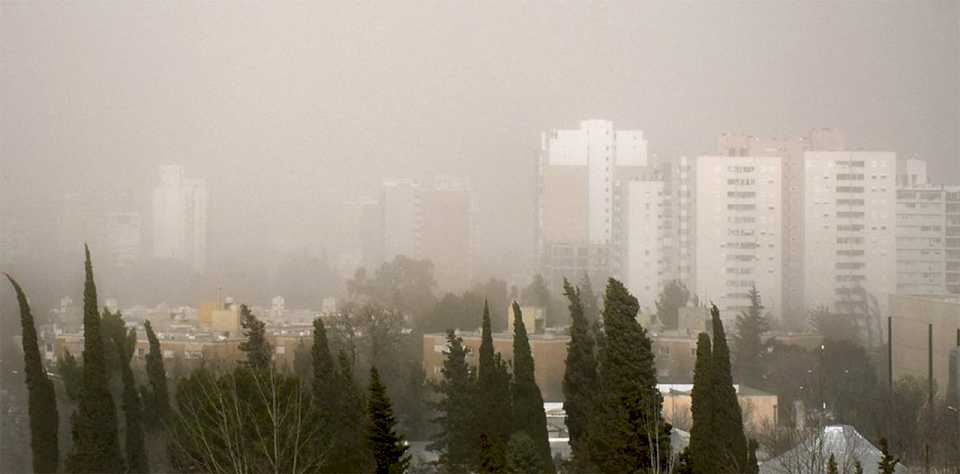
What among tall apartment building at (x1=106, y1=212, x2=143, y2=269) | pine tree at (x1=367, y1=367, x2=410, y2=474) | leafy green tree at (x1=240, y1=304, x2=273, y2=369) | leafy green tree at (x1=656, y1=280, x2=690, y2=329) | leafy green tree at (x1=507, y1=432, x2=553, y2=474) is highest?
tall apartment building at (x1=106, y1=212, x2=143, y2=269)

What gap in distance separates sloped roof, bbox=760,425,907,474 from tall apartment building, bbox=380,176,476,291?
3117 millimetres

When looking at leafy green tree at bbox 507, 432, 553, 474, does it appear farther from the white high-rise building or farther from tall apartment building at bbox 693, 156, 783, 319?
the white high-rise building

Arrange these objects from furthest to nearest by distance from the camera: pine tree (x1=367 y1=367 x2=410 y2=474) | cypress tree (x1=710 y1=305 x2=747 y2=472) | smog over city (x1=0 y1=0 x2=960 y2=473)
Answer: smog over city (x1=0 y1=0 x2=960 y2=473), cypress tree (x1=710 y1=305 x2=747 y2=472), pine tree (x1=367 y1=367 x2=410 y2=474)

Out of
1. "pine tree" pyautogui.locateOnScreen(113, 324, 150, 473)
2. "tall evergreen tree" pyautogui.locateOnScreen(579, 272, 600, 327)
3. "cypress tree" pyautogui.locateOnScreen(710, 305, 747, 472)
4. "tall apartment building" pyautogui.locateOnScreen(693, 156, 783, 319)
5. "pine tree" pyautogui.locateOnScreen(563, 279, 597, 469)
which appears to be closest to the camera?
"cypress tree" pyautogui.locateOnScreen(710, 305, 747, 472)

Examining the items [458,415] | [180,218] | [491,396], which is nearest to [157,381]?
[180,218]

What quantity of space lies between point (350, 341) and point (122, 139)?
232 cm

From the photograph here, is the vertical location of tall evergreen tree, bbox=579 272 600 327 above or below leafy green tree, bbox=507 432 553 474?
above

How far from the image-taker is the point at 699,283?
11.5 m

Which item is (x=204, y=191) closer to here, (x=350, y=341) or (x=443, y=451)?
(x=350, y=341)

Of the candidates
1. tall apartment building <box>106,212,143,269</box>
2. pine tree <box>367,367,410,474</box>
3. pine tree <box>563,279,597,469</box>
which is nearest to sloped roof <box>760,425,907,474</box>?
pine tree <box>563,279,597,469</box>

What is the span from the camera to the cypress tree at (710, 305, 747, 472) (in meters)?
8.54

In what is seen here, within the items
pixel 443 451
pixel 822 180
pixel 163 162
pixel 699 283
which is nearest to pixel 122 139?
pixel 163 162

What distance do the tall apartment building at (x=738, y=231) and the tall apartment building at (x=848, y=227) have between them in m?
0.24

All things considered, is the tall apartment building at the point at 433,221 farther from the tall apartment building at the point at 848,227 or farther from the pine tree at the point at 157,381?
the tall apartment building at the point at 848,227
